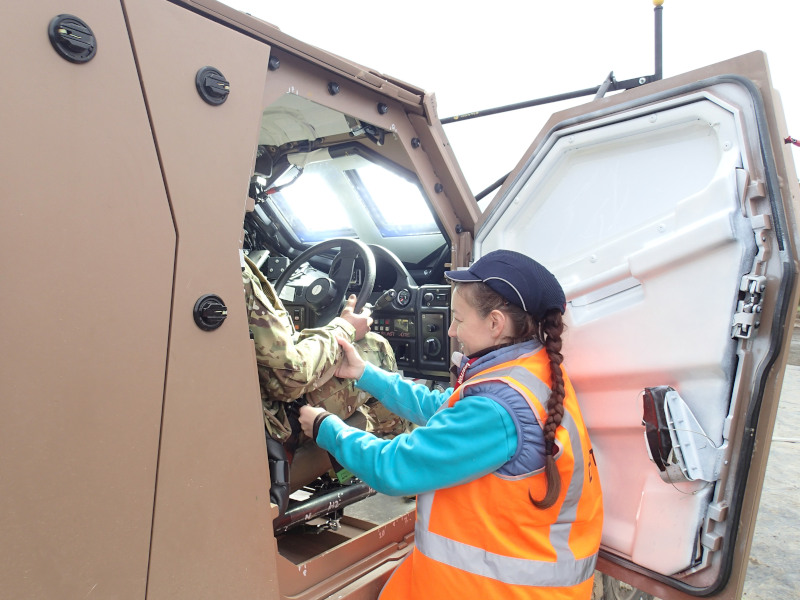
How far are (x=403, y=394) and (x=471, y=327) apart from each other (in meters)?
0.48

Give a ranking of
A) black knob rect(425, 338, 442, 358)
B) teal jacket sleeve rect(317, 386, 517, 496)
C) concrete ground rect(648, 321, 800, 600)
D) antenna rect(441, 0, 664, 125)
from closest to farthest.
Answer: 1. teal jacket sleeve rect(317, 386, 517, 496)
2. antenna rect(441, 0, 664, 125)
3. black knob rect(425, 338, 442, 358)
4. concrete ground rect(648, 321, 800, 600)

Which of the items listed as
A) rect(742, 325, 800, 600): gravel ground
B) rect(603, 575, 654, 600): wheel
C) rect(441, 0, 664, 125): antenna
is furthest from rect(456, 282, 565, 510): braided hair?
rect(742, 325, 800, 600): gravel ground

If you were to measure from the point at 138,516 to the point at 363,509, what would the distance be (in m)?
1.84

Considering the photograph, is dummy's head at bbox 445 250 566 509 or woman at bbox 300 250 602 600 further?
dummy's head at bbox 445 250 566 509

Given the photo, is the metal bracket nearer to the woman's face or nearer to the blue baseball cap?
the blue baseball cap

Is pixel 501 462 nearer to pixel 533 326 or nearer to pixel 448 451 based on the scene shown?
pixel 448 451

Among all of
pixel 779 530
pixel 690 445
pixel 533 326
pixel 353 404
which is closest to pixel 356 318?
pixel 353 404

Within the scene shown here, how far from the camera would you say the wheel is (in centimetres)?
212

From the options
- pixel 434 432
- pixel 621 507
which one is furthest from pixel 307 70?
pixel 621 507

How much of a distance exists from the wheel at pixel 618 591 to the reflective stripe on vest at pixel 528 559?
0.82 metres

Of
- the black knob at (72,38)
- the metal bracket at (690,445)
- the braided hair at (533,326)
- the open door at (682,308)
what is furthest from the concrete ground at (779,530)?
the black knob at (72,38)

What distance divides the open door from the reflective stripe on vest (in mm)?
305

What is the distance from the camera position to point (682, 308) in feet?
5.03

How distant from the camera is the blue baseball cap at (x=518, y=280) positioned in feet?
4.62
